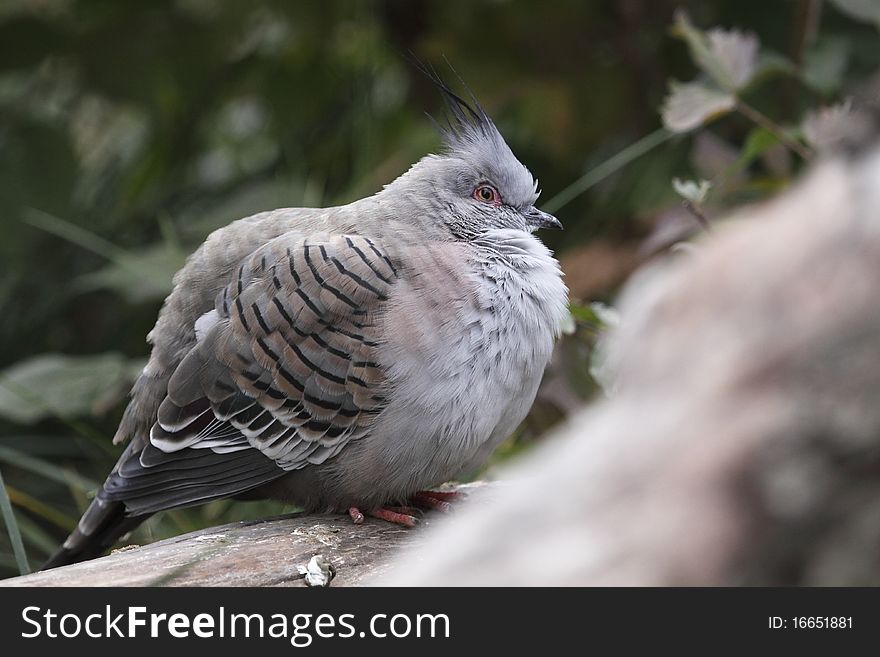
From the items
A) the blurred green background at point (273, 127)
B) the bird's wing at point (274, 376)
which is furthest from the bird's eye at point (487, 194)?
the blurred green background at point (273, 127)

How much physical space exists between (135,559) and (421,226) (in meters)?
1.28

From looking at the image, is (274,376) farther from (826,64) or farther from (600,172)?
(826,64)

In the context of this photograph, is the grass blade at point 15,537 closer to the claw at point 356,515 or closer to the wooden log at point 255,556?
the wooden log at point 255,556

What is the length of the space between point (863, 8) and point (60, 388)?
10.5ft

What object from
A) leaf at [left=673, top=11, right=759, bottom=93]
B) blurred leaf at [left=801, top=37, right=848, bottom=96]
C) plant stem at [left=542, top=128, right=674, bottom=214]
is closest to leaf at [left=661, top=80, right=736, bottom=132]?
leaf at [left=673, top=11, right=759, bottom=93]

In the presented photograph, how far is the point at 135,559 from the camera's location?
2631mm

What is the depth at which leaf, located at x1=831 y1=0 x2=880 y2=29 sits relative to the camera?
362 centimetres

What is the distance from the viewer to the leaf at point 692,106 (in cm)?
323

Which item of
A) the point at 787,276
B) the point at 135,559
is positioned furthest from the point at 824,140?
the point at 135,559

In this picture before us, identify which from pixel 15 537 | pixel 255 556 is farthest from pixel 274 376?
pixel 15 537

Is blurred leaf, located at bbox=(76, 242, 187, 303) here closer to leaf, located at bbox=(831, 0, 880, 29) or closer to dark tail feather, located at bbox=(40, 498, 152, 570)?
dark tail feather, located at bbox=(40, 498, 152, 570)

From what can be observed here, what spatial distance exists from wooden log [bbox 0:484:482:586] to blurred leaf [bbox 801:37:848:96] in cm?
225

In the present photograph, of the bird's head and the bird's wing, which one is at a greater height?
the bird's head

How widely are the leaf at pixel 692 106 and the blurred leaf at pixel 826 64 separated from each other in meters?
0.76
